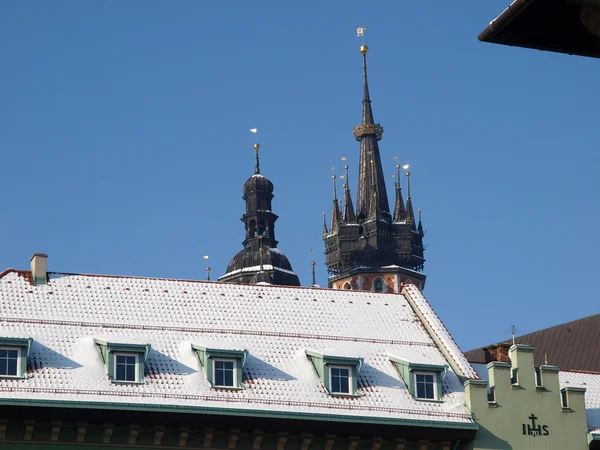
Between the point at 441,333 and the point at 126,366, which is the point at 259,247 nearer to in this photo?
the point at 441,333

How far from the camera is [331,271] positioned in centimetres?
16700

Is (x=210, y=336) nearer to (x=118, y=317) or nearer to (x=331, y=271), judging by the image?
(x=118, y=317)

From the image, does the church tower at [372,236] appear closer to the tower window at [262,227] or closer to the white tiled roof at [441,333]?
the tower window at [262,227]

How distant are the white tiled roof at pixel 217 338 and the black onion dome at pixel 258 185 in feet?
287

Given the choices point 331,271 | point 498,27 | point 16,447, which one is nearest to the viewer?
point 498,27

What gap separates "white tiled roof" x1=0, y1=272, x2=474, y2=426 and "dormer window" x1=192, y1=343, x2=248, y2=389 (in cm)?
35

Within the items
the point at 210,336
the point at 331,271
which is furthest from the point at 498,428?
the point at 331,271

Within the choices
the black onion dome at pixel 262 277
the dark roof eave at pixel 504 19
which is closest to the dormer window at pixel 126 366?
the dark roof eave at pixel 504 19

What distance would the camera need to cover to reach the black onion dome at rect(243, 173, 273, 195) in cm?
13525

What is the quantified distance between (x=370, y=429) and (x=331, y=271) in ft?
414

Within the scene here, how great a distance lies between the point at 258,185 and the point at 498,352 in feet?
285

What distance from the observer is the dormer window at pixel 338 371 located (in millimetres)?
41875

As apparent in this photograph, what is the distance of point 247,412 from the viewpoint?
39.5 metres

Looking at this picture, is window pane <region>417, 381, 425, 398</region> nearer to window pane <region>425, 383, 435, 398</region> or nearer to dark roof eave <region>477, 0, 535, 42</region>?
window pane <region>425, 383, 435, 398</region>
